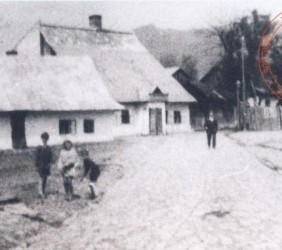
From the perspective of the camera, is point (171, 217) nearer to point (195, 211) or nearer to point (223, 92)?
point (195, 211)

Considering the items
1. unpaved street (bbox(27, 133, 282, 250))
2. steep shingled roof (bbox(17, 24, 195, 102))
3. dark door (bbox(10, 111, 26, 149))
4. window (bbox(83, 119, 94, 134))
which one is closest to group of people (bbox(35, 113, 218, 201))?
unpaved street (bbox(27, 133, 282, 250))

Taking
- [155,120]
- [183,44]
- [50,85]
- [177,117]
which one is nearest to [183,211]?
[50,85]

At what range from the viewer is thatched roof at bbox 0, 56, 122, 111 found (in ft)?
64.4

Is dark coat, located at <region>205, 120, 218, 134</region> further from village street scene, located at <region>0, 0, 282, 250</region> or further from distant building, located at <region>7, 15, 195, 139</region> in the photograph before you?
distant building, located at <region>7, 15, 195, 139</region>

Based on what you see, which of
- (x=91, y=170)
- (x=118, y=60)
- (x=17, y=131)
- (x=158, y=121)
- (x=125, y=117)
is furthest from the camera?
(x=118, y=60)

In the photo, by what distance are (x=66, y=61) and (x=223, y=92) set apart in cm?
1397

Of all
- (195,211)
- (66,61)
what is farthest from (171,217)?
(66,61)

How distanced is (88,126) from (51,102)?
2.05 metres

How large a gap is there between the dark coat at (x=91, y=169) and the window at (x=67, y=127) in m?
9.27

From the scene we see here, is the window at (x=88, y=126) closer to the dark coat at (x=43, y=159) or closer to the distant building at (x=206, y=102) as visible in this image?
the dark coat at (x=43, y=159)

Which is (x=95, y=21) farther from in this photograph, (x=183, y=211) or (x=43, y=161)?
(x=183, y=211)

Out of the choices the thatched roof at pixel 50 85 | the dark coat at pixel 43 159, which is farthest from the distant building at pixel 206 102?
the dark coat at pixel 43 159

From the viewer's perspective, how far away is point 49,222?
936 cm

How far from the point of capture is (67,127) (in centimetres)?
2053
